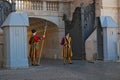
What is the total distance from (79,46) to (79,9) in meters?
2.32

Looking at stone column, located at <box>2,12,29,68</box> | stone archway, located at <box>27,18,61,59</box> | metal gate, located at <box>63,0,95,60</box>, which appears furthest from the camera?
stone archway, located at <box>27,18,61,59</box>

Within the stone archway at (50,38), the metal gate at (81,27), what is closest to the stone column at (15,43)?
the metal gate at (81,27)

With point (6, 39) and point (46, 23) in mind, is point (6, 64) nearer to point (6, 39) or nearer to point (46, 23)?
point (6, 39)

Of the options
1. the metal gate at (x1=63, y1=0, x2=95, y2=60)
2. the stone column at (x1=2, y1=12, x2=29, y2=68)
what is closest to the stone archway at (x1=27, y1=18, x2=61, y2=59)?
the metal gate at (x1=63, y1=0, x2=95, y2=60)

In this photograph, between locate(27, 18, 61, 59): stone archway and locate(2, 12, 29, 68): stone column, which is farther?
locate(27, 18, 61, 59): stone archway

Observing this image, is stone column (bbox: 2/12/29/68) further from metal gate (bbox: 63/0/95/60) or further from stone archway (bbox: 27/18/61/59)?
stone archway (bbox: 27/18/61/59)

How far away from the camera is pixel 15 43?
14.8m

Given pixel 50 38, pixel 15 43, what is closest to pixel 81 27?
pixel 50 38

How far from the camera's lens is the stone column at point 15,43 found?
1468 cm

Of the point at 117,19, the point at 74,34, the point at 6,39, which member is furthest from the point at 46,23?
the point at 6,39

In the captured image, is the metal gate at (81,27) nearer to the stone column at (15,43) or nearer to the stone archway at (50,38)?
the stone archway at (50,38)

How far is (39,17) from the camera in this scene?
2473cm

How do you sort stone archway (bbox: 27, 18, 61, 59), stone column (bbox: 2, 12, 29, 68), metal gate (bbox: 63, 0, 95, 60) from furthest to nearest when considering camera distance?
stone archway (bbox: 27, 18, 61, 59)
metal gate (bbox: 63, 0, 95, 60)
stone column (bbox: 2, 12, 29, 68)

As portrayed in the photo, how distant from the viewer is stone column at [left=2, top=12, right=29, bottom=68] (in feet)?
48.2
